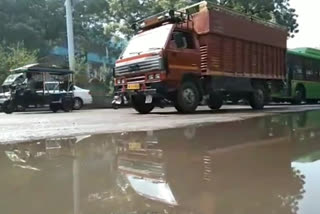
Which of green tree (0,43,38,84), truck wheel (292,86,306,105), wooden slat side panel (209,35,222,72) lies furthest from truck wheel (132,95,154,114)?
truck wheel (292,86,306,105)

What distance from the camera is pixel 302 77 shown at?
24266 millimetres

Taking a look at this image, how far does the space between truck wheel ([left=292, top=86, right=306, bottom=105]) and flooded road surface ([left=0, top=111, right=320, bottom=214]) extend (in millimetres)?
17443

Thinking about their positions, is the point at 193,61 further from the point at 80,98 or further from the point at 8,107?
the point at 80,98

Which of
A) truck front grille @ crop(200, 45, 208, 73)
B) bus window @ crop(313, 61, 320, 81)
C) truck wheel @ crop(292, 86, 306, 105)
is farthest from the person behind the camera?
bus window @ crop(313, 61, 320, 81)

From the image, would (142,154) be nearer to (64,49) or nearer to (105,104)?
(105,104)

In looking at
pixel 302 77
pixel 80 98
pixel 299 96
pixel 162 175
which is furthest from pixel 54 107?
pixel 162 175

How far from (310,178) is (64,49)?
39045 mm

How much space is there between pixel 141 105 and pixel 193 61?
2.15 meters

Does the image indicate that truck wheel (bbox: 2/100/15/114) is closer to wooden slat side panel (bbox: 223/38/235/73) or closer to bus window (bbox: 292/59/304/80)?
wooden slat side panel (bbox: 223/38/235/73)

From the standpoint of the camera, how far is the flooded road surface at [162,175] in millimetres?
3146

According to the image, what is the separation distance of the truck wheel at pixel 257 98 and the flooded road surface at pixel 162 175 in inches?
358

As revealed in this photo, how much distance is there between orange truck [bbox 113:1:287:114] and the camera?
12.1 metres

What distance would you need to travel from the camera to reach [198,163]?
4.66 m

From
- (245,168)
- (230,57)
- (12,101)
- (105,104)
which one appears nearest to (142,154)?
(245,168)
